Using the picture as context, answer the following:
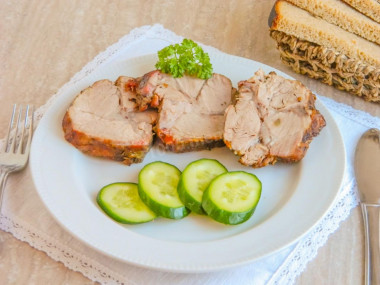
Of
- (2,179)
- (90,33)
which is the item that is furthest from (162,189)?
→ (90,33)

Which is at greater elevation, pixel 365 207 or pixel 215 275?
pixel 365 207

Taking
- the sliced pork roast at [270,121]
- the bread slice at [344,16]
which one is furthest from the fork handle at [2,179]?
the bread slice at [344,16]

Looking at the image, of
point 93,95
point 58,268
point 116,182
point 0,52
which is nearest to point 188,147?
point 116,182

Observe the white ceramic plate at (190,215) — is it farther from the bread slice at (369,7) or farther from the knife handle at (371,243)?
the bread slice at (369,7)

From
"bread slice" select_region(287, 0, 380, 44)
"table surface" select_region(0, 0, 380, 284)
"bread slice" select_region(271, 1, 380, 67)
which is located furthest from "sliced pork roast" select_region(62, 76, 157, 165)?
"bread slice" select_region(287, 0, 380, 44)

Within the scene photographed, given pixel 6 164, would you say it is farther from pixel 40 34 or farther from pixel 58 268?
pixel 40 34

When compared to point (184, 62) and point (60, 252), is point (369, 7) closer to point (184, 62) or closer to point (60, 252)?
point (184, 62)

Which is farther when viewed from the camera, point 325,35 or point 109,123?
point 325,35
